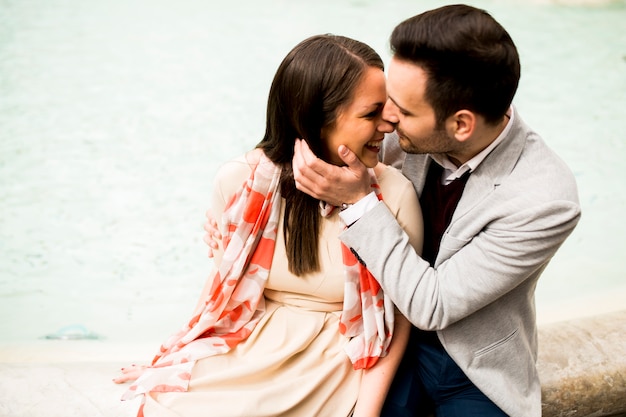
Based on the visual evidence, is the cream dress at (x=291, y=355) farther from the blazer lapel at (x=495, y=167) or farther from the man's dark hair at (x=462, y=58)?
the man's dark hair at (x=462, y=58)

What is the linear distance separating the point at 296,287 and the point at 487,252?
56cm

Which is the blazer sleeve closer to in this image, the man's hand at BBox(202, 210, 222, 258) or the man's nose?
the man's nose

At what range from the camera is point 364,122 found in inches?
75.5

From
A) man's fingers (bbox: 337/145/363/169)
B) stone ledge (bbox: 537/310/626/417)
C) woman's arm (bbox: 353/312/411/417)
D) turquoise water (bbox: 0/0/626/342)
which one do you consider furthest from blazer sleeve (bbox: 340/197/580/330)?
turquoise water (bbox: 0/0/626/342)

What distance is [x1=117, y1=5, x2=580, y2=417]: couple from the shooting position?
5.90 feet

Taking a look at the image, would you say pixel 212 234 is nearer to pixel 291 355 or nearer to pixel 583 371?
pixel 291 355

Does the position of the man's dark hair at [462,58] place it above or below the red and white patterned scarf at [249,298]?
above

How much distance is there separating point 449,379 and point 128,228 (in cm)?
387

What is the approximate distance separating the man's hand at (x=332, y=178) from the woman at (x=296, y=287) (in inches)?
3.3

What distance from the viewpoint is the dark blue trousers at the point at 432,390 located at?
2016 millimetres

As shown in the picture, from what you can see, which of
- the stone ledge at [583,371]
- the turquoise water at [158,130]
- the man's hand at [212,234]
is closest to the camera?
the man's hand at [212,234]

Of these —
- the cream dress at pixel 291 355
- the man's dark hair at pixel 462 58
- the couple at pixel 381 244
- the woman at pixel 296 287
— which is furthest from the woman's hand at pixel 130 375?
the man's dark hair at pixel 462 58

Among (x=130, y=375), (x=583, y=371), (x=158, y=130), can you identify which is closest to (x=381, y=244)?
(x=130, y=375)

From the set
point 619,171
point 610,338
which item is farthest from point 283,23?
point 610,338
